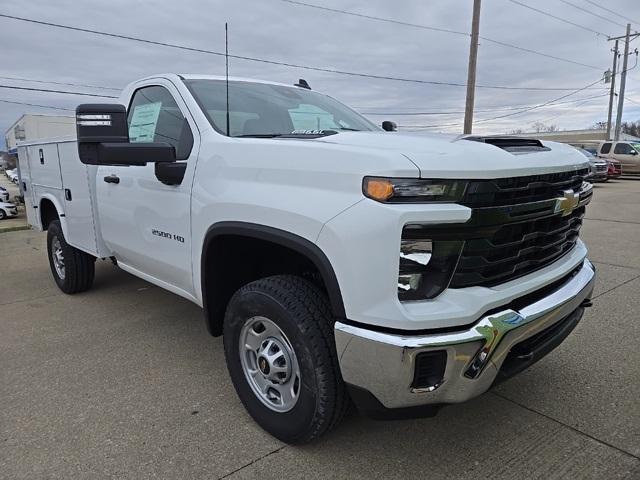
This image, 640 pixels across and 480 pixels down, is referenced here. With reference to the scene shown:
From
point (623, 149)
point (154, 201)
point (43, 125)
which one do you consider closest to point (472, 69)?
point (623, 149)

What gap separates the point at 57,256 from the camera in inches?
219

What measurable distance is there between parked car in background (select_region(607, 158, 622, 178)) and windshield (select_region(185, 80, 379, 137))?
22.0 meters

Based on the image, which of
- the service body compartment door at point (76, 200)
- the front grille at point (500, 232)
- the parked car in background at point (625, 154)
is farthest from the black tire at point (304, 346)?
the parked car in background at point (625, 154)

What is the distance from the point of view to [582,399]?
300cm

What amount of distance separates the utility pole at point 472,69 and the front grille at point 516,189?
51.8 feet

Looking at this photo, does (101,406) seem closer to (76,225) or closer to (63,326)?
(63,326)

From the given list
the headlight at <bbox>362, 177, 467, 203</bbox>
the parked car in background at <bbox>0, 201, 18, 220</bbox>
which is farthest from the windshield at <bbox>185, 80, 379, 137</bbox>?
the parked car in background at <bbox>0, 201, 18, 220</bbox>

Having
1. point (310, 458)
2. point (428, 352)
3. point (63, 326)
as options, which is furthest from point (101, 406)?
point (428, 352)

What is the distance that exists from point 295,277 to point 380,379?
28.4 inches

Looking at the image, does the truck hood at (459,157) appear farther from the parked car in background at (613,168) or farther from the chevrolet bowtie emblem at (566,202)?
the parked car in background at (613,168)

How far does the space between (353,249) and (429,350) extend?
49 cm

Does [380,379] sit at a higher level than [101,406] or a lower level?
higher

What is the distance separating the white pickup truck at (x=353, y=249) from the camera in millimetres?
1979

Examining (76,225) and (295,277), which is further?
(76,225)
